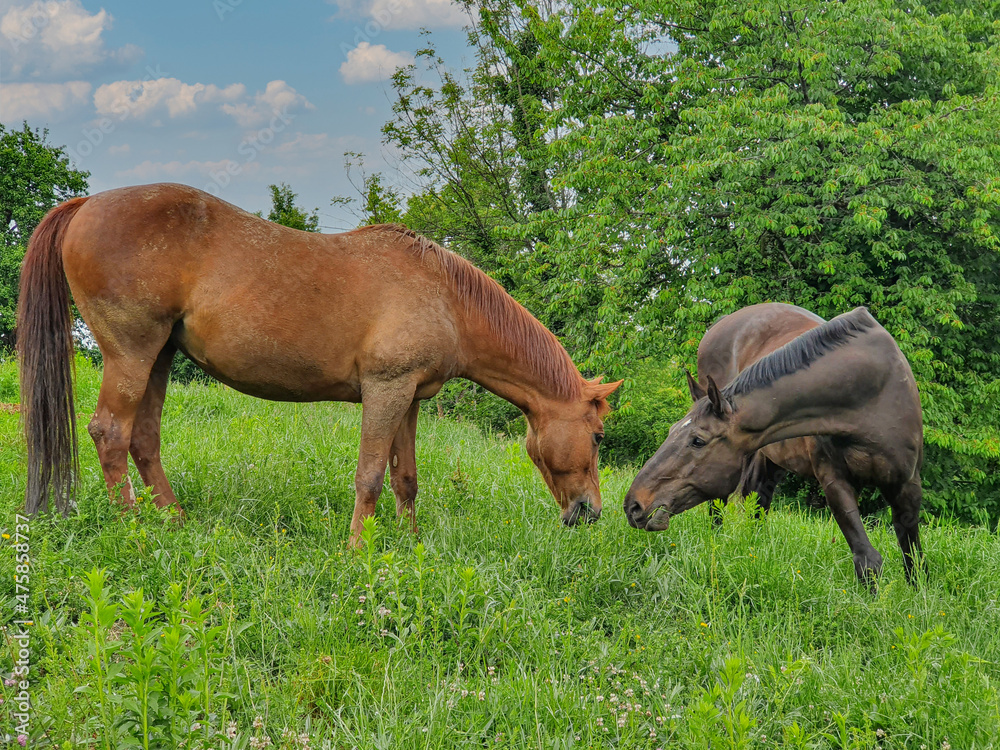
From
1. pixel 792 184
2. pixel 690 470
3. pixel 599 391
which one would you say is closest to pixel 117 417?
pixel 599 391

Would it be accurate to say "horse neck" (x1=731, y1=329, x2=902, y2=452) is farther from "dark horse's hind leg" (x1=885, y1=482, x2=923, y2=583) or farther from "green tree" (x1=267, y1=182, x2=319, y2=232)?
"green tree" (x1=267, y1=182, x2=319, y2=232)

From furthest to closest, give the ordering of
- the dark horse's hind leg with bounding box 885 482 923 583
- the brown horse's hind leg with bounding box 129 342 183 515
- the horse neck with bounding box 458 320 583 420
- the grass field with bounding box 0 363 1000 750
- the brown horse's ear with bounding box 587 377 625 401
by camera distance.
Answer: the brown horse's ear with bounding box 587 377 625 401 < the horse neck with bounding box 458 320 583 420 < the brown horse's hind leg with bounding box 129 342 183 515 < the dark horse's hind leg with bounding box 885 482 923 583 < the grass field with bounding box 0 363 1000 750

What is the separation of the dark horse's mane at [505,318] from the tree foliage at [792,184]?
22.8ft

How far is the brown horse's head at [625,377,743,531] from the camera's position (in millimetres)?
4316

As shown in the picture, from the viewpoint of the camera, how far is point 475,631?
3145mm

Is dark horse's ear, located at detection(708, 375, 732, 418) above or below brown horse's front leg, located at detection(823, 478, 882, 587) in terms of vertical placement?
above

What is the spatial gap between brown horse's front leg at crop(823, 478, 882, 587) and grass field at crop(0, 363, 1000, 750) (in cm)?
17

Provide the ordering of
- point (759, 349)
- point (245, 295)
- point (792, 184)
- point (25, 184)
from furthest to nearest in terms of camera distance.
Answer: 1. point (25, 184)
2. point (792, 184)
3. point (759, 349)
4. point (245, 295)

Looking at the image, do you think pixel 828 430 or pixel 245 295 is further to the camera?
pixel 245 295

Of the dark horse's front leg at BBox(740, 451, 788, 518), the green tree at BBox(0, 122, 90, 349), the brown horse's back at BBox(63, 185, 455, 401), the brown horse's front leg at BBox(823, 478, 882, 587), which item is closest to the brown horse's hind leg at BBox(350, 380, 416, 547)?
the brown horse's back at BBox(63, 185, 455, 401)

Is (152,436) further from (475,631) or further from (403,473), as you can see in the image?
(475,631)

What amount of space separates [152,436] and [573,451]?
2871 millimetres

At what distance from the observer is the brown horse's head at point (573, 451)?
506 centimetres

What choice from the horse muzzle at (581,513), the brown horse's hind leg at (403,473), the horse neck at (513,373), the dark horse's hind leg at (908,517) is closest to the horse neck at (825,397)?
the dark horse's hind leg at (908,517)
